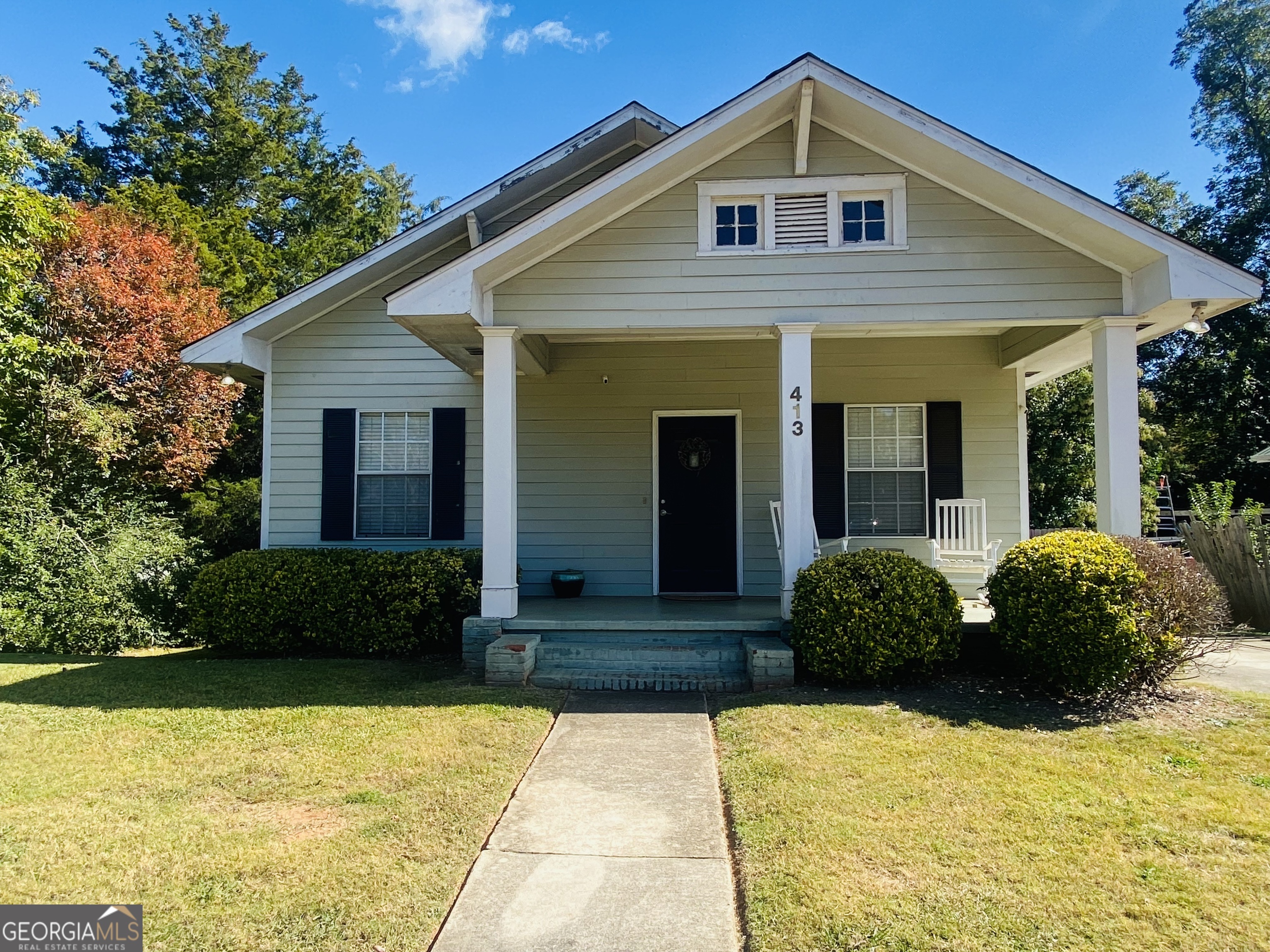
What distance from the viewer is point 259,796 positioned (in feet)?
13.3

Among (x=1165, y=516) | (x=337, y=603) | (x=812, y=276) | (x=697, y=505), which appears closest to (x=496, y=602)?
(x=337, y=603)

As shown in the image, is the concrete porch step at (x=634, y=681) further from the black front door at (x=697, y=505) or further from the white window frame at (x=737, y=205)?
the white window frame at (x=737, y=205)

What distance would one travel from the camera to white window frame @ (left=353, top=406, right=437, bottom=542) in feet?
29.7

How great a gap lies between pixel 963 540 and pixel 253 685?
283 inches

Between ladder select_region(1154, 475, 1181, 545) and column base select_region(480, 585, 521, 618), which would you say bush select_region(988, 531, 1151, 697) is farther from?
ladder select_region(1154, 475, 1181, 545)

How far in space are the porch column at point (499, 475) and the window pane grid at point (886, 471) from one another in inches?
165

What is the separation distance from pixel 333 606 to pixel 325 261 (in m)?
15.9

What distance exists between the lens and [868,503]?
356 inches

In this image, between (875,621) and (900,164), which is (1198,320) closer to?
(900,164)

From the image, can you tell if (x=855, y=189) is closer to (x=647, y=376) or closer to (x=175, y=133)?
(x=647, y=376)

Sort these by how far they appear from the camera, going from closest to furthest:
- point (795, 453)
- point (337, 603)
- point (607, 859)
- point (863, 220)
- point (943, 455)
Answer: point (607, 859) → point (795, 453) → point (863, 220) → point (337, 603) → point (943, 455)

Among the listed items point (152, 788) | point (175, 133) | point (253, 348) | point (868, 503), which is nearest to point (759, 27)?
point (868, 503)

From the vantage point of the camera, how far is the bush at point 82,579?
8.71 m

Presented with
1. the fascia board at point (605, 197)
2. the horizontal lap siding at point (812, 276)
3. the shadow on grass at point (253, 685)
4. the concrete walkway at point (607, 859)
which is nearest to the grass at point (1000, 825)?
the concrete walkway at point (607, 859)
